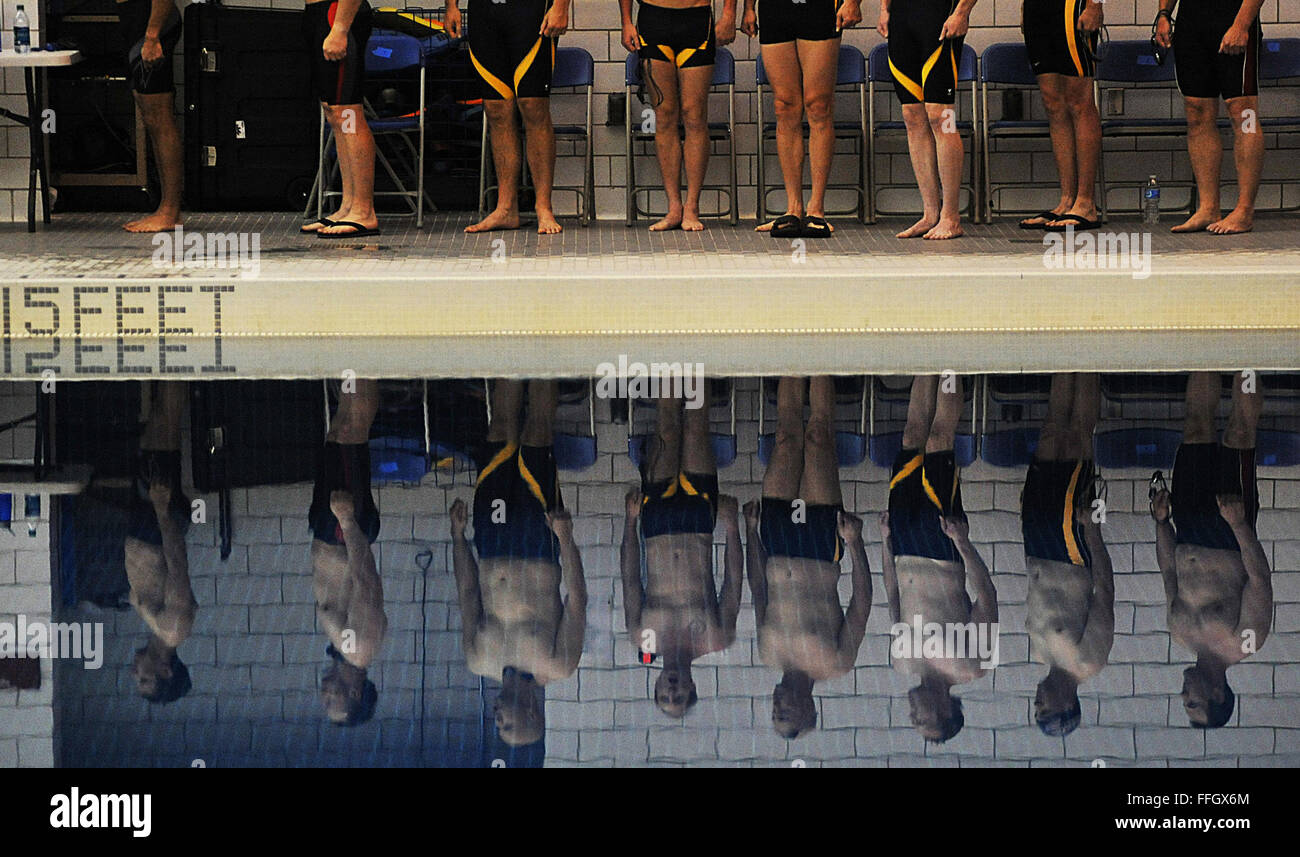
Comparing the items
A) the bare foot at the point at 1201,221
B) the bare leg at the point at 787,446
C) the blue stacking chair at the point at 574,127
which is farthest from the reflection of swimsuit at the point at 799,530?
the blue stacking chair at the point at 574,127

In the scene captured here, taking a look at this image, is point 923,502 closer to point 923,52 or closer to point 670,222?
point 923,52

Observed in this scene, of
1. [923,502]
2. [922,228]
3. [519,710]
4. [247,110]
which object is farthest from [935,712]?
[247,110]

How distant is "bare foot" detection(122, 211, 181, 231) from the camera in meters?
7.42

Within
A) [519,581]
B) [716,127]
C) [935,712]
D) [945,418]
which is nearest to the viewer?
[935,712]

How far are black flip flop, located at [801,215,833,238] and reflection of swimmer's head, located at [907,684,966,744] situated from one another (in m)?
4.87

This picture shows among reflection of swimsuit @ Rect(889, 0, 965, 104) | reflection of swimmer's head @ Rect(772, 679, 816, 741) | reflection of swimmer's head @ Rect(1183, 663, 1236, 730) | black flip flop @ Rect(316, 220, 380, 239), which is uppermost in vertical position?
reflection of swimsuit @ Rect(889, 0, 965, 104)

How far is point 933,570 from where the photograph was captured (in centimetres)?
301

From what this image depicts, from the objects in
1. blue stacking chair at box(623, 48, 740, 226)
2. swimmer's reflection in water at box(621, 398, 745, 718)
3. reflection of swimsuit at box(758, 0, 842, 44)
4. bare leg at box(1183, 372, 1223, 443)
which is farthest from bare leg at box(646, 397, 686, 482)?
blue stacking chair at box(623, 48, 740, 226)

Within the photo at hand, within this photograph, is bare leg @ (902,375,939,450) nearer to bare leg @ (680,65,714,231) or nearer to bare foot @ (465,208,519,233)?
bare leg @ (680,65,714,231)

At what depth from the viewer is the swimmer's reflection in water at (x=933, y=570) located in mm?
2383

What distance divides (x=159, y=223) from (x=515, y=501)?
4.42m

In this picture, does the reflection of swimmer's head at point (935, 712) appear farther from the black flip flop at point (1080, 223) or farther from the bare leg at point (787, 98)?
the black flip flop at point (1080, 223)
